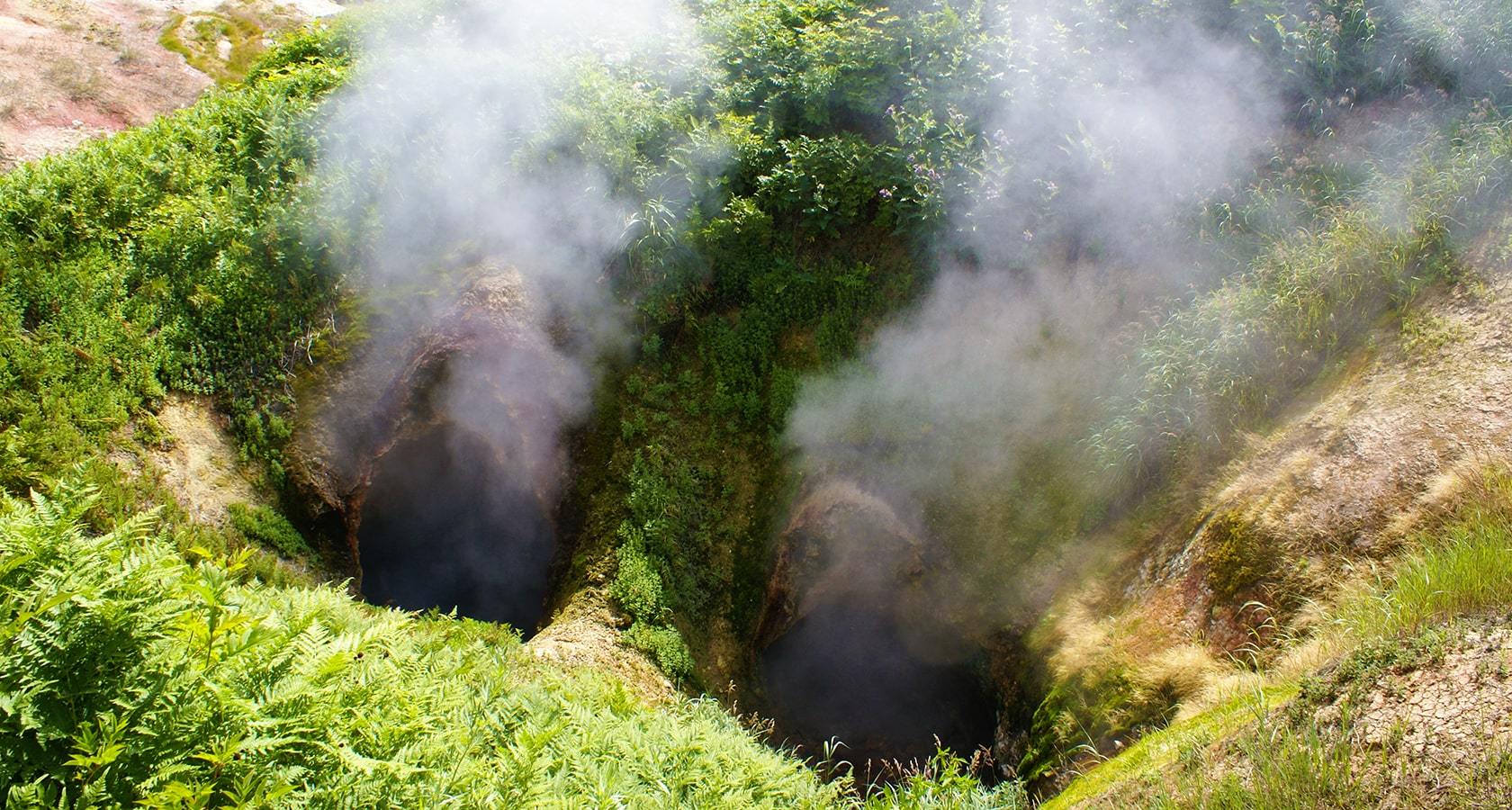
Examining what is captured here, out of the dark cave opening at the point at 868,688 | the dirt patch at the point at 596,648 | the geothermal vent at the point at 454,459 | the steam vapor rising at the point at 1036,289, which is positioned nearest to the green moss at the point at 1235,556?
the steam vapor rising at the point at 1036,289

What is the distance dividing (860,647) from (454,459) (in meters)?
4.66

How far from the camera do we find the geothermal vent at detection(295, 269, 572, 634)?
852 centimetres

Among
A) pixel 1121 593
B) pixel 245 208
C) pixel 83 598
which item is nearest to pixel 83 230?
pixel 245 208

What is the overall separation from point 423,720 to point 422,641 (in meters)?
2.52

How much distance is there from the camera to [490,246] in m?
8.94

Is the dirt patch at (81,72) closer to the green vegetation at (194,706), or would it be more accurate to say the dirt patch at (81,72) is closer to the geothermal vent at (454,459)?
the geothermal vent at (454,459)

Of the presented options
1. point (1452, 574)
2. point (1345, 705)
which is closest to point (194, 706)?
point (1345, 705)

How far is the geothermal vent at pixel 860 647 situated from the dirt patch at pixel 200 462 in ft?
16.5

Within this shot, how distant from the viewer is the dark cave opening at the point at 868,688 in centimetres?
806

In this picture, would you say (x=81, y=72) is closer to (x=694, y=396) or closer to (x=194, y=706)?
(x=694, y=396)

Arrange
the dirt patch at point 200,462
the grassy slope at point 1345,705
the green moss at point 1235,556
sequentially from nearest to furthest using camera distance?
the grassy slope at point 1345,705
the green moss at point 1235,556
the dirt patch at point 200,462

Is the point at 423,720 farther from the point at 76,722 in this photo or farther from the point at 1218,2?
the point at 1218,2

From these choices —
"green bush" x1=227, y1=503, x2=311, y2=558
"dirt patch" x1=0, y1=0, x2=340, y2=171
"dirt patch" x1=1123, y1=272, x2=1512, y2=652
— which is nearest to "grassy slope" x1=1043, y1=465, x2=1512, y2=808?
"dirt patch" x1=1123, y1=272, x2=1512, y2=652

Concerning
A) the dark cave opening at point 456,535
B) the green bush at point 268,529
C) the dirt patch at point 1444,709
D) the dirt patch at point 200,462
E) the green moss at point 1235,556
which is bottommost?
the dark cave opening at point 456,535
